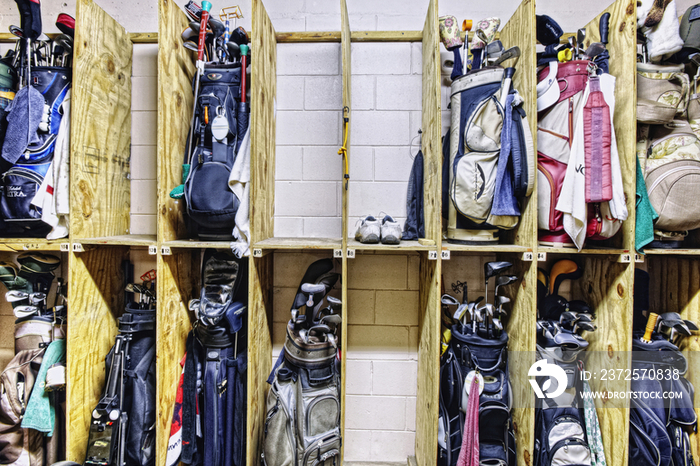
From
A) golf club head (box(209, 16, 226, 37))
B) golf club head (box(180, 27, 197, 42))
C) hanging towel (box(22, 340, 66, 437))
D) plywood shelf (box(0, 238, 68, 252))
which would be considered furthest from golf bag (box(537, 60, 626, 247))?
hanging towel (box(22, 340, 66, 437))

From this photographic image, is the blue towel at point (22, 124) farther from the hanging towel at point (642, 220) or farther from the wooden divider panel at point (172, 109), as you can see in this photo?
the hanging towel at point (642, 220)

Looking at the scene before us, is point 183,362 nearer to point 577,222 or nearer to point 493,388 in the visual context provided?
point 493,388

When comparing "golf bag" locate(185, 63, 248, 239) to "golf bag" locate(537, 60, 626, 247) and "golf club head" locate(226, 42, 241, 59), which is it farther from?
"golf bag" locate(537, 60, 626, 247)

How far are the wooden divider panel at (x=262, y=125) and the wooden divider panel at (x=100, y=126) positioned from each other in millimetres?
780

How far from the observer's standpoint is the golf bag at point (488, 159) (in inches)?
52.1

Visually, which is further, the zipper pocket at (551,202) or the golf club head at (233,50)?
the golf club head at (233,50)

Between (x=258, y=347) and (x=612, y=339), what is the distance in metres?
1.61

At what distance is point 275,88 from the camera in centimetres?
175

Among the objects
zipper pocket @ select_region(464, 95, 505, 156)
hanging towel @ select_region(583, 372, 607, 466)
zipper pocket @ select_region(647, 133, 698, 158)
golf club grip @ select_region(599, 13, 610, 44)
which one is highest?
golf club grip @ select_region(599, 13, 610, 44)

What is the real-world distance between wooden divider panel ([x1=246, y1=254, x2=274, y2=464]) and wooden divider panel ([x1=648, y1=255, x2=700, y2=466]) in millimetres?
2016

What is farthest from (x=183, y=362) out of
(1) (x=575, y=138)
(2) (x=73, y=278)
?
(1) (x=575, y=138)

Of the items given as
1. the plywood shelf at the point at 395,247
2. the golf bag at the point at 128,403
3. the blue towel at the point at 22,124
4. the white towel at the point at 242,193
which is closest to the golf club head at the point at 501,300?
the plywood shelf at the point at 395,247

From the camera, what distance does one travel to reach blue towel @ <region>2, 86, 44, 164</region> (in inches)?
54.4

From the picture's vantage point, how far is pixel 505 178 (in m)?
1.36
